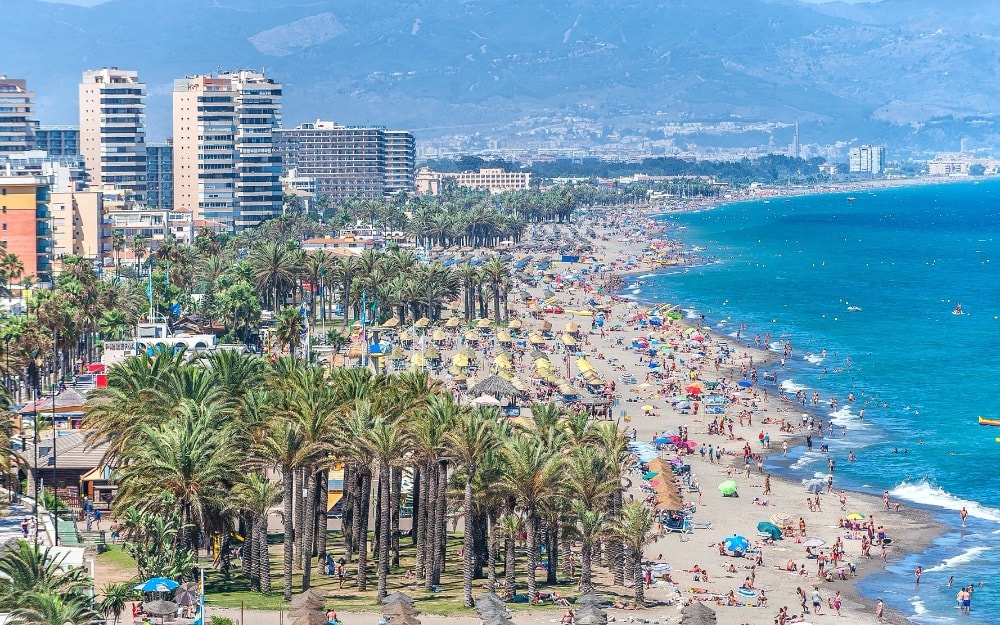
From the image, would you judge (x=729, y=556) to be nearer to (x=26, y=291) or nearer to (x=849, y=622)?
(x=849, y=622)

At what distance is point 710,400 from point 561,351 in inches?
844

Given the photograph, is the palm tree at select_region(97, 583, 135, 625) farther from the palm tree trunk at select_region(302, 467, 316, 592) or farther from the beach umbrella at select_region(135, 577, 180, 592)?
the palm tree trunk at select_region(302, 467, 316, 592)

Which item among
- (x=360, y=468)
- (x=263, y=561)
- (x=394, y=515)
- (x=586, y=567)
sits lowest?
(x=586, y=567)

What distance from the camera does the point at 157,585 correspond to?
45.8m

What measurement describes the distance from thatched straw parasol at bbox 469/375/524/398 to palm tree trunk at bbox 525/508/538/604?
38110 millimetres

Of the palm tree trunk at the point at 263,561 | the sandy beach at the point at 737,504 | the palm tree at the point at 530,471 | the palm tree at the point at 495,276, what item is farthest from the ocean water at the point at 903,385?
the palm tree trunk at the point at 263,561

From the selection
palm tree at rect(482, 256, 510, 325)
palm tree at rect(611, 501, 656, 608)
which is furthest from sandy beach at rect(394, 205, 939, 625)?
Result: palm tree at rect(482, 256, 510, 325)

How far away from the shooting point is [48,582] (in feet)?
128

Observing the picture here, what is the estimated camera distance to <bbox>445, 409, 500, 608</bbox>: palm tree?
174 feet

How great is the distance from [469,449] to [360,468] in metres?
4.31

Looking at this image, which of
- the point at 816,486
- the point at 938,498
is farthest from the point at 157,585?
the point at 938,498

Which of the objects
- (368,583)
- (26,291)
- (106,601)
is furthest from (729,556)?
(26,291)

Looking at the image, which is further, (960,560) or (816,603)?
(960,560)

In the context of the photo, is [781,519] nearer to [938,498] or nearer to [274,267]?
[938,498]
